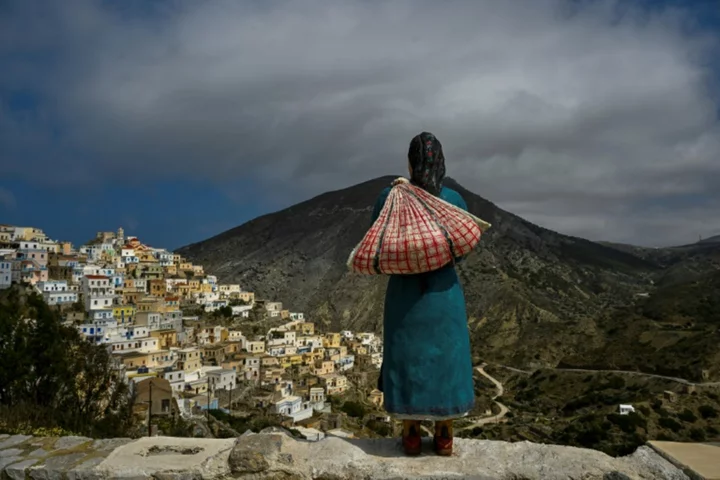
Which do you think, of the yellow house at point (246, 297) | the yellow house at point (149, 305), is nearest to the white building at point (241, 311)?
the yellow house at point (246, 297)

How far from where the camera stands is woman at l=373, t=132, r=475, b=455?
3469mm

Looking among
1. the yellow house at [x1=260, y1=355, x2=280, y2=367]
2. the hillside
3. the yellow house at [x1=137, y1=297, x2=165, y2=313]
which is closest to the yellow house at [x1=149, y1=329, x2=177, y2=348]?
the yellow house at [x1=137, y1=297, x2=165, y2=313]

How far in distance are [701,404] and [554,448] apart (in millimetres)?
32146

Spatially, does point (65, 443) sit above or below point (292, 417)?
above

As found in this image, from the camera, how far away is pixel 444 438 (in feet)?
11.7

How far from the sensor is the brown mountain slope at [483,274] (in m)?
66.2

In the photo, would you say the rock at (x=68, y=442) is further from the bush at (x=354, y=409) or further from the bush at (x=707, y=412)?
the bush at (x=354, y=409)

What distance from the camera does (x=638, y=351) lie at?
161 feet

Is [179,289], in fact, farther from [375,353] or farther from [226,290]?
[375,353]

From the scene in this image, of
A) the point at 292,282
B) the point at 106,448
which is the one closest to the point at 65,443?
the point at 106,448

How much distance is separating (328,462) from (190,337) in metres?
49.0

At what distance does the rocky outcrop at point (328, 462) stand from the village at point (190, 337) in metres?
21.7

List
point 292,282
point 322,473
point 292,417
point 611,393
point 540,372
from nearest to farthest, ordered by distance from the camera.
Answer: point 322,473, point 292,417, point 611,393, point 540,372, point 292,282

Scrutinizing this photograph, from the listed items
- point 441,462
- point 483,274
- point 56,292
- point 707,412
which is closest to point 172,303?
point 56,292
